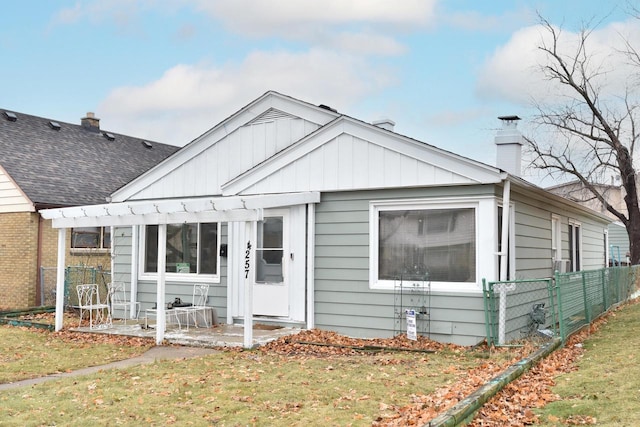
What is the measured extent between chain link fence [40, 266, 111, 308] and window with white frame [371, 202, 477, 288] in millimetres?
9715

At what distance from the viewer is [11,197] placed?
17359 millimetres

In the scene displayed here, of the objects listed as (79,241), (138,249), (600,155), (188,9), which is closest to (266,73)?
(188,9)

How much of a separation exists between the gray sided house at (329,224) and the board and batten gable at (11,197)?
4.87m

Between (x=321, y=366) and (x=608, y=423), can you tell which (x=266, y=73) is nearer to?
(x=321, y=366)

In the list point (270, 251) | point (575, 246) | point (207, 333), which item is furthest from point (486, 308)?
point (575, 246)

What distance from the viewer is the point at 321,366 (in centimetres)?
837

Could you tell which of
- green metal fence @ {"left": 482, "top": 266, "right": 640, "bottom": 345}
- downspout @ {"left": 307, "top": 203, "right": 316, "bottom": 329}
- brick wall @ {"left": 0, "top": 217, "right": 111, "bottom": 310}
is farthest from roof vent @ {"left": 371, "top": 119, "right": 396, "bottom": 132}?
brick wall @ {"left": 0, "top": 217, "right": 111, "bottom": 310}

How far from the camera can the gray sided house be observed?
1009 centimetres

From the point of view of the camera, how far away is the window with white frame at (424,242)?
10148 mm

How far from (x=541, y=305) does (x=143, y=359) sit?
716 cm

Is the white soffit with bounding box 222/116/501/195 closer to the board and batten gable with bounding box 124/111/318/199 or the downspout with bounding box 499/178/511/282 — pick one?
the downspout with bounding box 499/178/511/282

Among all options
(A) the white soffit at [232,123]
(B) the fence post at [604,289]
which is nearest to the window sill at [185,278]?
(A) the white soffit at [232,123]

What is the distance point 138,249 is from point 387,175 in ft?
20.9

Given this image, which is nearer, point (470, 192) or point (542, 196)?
point (470, 192)
